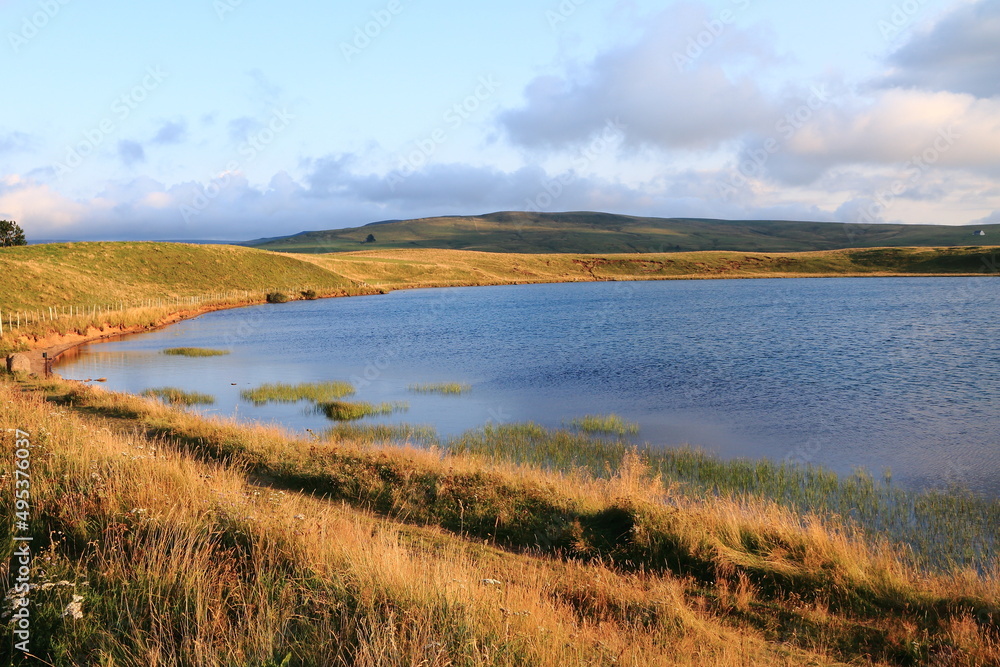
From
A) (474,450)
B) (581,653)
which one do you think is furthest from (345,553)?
(474,450)

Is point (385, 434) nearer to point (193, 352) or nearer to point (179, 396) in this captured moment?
point (179, 396)

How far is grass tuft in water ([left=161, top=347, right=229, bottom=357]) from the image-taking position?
1416 inches

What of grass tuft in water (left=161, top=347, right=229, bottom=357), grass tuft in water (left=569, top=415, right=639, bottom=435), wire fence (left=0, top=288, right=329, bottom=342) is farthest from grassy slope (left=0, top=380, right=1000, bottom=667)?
wire fence (left=0, top=288, right=329, bottom=342)

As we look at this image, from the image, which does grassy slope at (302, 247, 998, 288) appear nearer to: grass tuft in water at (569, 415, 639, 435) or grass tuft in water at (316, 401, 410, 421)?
grass tuft in water at (316, 401, 410, 421)

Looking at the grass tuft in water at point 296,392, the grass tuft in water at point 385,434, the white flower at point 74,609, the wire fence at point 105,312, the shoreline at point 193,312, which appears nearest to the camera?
the white flower at point 74,609

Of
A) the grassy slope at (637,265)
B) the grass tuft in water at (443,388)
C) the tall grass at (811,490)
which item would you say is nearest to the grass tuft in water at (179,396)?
the grass tuft in water at (443,388)

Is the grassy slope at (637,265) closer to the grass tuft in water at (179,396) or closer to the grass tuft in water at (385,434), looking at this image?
the grass tuft in water at (179,396)

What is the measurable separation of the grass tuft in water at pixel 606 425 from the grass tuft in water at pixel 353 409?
20.5 ft

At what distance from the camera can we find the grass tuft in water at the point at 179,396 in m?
23.0

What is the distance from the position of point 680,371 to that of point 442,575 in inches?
948

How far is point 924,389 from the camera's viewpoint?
23859mm

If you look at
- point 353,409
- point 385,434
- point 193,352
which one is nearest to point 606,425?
point 385,434

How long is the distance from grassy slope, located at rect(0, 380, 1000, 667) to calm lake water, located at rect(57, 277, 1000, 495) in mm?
7268

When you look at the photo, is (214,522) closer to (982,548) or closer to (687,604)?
(687,604)
